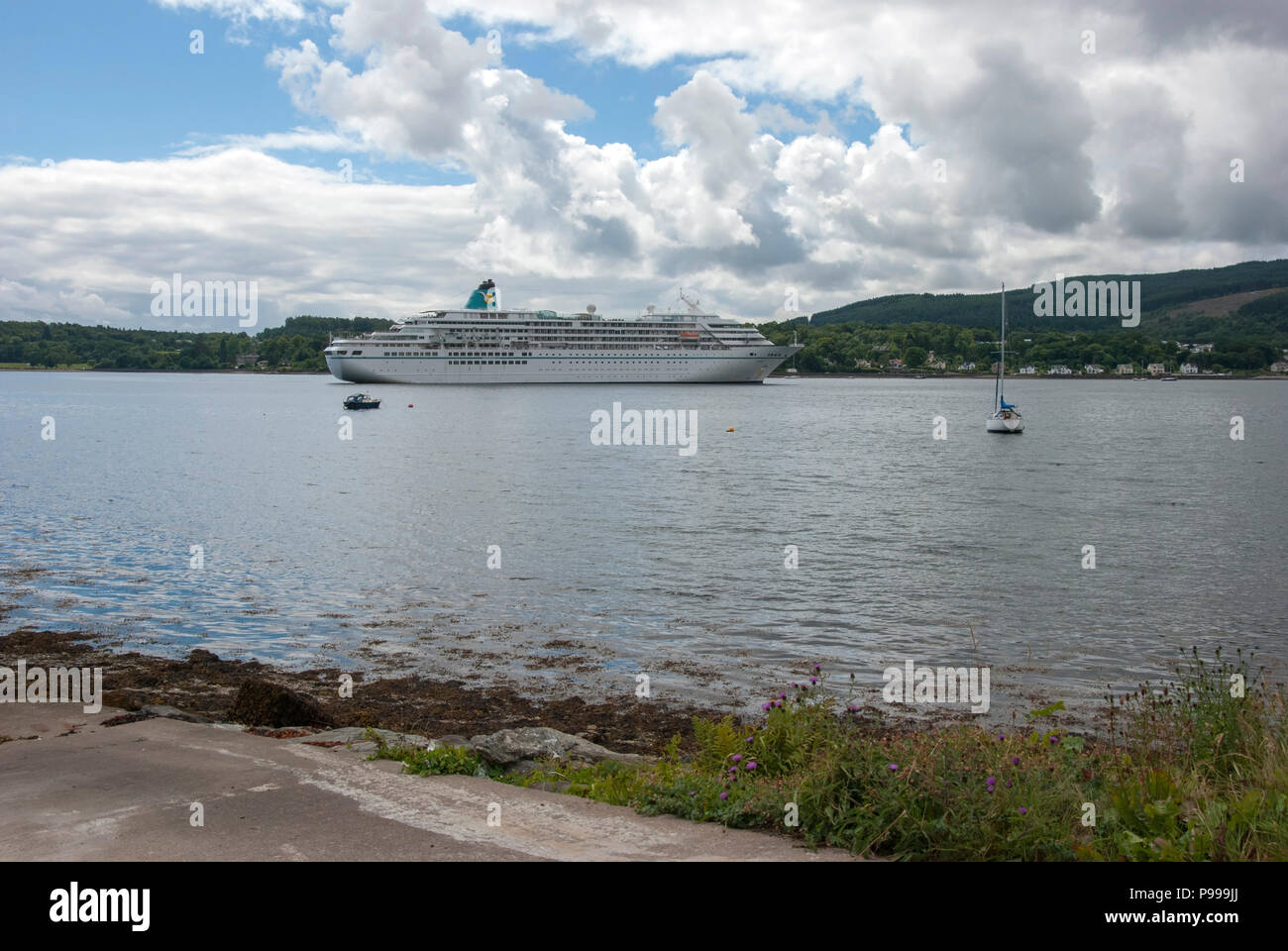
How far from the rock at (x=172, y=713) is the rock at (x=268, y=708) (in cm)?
29

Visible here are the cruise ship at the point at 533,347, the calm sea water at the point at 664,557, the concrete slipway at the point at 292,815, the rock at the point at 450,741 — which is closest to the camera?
the concrete slipway at the point at 292,815

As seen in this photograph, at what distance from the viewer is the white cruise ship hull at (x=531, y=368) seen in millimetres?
128000

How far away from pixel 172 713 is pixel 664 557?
13059 mm

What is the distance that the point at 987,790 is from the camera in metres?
5.61

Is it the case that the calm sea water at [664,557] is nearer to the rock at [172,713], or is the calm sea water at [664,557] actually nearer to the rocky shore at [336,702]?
the rocky shore at [336,702]

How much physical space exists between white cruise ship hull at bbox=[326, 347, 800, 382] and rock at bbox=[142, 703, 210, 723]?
11966 centimetres

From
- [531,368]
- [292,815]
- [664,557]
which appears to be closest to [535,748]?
[292,815]

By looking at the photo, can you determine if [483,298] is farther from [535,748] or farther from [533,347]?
[535,748]

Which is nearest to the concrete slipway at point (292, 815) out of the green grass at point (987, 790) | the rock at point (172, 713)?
the green grass at point (987, 790)

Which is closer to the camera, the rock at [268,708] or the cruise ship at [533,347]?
the rock at [268,708]

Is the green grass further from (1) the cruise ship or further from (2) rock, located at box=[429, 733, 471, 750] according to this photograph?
(1) the cruise ship

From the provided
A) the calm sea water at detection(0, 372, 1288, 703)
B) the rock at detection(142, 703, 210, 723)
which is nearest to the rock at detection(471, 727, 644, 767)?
the rock at detection(142, 703, 210, 723)

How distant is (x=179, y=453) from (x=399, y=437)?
13123mm
